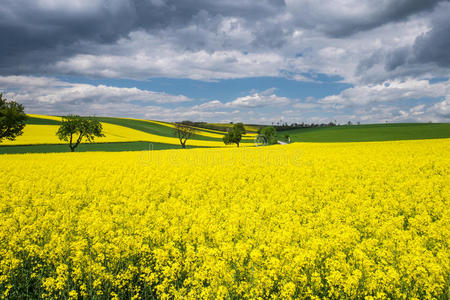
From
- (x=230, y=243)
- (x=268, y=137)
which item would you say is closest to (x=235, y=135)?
(x=268, y=137)

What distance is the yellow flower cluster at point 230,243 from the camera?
13.2 feet

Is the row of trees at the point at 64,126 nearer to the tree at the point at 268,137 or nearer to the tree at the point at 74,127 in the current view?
the tree at the point at 74,127

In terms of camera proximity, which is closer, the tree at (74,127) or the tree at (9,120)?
the tree at (9,120)

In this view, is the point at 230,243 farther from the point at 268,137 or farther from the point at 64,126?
the point at 268,137

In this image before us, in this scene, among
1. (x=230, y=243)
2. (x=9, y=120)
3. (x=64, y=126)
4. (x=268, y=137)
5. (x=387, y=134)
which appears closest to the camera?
(x=230, y=243)

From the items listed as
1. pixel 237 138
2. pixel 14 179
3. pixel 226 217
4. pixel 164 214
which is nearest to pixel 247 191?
pixel 226 217

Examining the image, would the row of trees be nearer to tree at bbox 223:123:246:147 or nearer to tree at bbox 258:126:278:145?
tree at bbox 223:123:246:147

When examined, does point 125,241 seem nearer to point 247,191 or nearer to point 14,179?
point 247,191

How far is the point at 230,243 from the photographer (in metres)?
5.09

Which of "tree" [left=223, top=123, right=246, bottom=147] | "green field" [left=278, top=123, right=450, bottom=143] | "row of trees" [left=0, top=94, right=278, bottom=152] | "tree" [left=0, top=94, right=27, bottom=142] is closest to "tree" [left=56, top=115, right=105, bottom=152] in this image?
"row of trees" [left=0, top=94, right=278, bottom=152]

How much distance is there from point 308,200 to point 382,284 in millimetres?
4916

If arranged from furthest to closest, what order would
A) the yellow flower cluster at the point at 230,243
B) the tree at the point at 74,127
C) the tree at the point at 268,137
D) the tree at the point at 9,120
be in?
1. the tree at the point at 268,137
2. the tree at the point at 74,127
3. the tree at the point at 9,120
4. the yellow flower cluster at the point at 230,243

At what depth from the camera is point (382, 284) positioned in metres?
3.92

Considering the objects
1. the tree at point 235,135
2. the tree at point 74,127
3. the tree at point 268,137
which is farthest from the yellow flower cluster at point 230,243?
the tree at point 268,137
